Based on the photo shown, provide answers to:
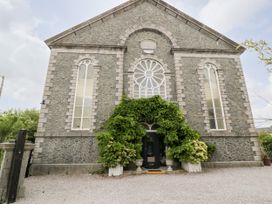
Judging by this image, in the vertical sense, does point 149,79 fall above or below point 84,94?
above

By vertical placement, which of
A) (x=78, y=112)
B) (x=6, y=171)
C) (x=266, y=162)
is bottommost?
(x=266, y=162)

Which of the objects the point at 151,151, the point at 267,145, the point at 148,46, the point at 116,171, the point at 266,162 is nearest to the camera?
the point at 116,171

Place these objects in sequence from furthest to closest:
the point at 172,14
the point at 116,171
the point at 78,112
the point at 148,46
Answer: the point at 172,14
the point at 148,46
the point at 78,112
the point at 116,171

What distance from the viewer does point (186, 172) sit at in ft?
25.7

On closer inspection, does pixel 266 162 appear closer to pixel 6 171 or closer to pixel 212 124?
pixel 212 124

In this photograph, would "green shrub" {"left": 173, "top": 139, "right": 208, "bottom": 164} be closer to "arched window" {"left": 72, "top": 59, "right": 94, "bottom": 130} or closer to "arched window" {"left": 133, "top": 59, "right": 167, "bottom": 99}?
"arched window" {"left": 133, "top": 59, "right": 167, "bottom": 99}

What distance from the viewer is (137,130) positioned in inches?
329

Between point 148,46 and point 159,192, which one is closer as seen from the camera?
point 159,192

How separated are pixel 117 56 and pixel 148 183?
26.3ft

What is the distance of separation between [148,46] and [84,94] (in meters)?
5.72

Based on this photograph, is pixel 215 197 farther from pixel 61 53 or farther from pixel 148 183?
pixel 61 53

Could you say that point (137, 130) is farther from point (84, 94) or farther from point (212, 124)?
point (212, 124)

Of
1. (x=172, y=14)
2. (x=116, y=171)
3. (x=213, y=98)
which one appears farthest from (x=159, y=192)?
(x=172, y=14)

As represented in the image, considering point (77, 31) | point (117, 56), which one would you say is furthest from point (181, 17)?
point (77, 31)
